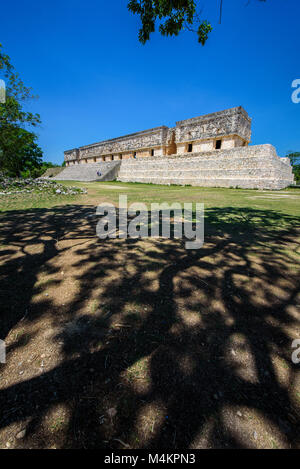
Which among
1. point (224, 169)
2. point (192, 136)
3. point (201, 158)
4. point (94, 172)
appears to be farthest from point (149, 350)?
point (94, 172)

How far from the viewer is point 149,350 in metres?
1.59

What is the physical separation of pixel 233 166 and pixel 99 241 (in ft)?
62.1

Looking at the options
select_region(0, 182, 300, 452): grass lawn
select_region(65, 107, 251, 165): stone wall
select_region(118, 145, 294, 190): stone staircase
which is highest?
select_region(65, 107, 251, 165): stone wall

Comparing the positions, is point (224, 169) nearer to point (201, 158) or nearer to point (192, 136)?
point (201, 158)

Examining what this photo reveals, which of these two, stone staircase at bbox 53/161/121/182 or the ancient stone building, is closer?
the ancient stone building

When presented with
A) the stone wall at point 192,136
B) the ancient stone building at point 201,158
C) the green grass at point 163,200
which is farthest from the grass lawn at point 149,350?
the stone wall at point 192,136

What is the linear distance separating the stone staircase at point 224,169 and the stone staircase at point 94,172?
18.5 feet

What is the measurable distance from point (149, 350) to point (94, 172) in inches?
1389

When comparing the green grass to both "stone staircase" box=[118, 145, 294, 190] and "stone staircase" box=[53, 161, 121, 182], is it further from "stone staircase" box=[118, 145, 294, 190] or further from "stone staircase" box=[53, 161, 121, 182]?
Result: "stone staircase" box=[53, 161, 121, 182]

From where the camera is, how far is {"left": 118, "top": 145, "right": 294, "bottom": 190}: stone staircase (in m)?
16.7

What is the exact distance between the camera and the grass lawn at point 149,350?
3.60 feet

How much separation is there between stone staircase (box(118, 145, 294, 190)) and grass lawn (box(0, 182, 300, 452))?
16737 millimetres

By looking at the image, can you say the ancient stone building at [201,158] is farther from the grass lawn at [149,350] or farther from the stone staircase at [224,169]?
the grass lawn at [149,350]

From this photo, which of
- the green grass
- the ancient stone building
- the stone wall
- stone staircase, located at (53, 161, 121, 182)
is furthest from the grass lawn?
stone staircase, located at (53, 161, 121, 182)
